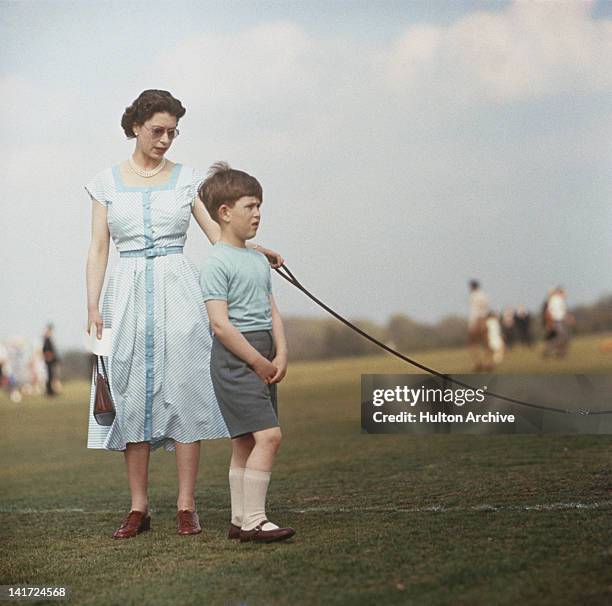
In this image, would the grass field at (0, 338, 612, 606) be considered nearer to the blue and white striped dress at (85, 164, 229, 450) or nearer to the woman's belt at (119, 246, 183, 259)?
the blue and white striped dress at (85, 164, 229, 450)

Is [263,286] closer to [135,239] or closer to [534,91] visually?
[135,239]

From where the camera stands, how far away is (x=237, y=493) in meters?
3.29

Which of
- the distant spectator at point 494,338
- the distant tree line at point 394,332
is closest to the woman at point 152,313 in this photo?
the distant tree line at point 394,332

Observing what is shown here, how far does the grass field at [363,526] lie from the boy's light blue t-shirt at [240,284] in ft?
2.05

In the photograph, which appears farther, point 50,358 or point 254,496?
point 50,358

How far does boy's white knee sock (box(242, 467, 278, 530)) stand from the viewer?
3135 millimetres

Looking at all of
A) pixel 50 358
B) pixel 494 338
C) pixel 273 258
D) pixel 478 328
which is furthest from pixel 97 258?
pixel 50 358

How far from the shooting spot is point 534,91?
17.4ft

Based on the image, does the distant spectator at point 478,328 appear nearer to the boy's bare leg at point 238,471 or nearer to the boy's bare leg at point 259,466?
the boy's bare leg at point 238,471

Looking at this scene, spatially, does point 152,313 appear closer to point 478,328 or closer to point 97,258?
point 97,258

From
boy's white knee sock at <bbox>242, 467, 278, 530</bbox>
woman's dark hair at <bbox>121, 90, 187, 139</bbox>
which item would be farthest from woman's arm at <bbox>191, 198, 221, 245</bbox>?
boy's white knee sock at <bbox>242, 467, 278, 530</bbox>

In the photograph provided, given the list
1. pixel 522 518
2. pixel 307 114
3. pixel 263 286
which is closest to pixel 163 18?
pixel 307 114

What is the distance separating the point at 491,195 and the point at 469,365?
50.5 inches

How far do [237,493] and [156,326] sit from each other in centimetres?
57
